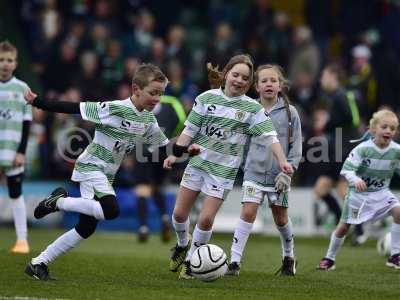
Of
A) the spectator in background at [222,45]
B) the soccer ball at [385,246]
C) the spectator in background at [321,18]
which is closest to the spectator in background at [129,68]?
the spectator in background at [222,45]

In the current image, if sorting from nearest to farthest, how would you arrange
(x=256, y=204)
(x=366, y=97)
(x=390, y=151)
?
1. (x=256, y=204)
2. (x=390, y=151)
3. (x=366, y=97)

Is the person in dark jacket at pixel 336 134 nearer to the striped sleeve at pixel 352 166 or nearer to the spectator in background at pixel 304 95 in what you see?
the spectator in background at pixel 304 95

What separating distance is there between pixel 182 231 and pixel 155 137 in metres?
1.07

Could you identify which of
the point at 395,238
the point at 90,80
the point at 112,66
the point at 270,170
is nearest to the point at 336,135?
the point at 395,238

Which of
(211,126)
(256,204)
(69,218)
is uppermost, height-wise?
(211,126)

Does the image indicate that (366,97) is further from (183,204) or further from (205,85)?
(183,204)

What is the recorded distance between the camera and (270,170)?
1105cm

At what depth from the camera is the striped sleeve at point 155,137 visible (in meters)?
10.3

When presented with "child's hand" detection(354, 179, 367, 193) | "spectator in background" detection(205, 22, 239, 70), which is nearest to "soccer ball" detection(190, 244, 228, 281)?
"child's hand" detection(354, 179, 367, 193)

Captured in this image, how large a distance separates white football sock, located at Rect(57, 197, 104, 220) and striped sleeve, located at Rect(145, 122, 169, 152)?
38.4 inches

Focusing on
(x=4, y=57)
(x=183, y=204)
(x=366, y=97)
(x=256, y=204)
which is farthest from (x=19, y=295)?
(x=366, y=97)

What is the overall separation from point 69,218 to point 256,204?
8.91 m

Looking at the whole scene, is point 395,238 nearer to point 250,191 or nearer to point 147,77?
point 250,191

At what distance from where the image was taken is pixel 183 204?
10586 mm
